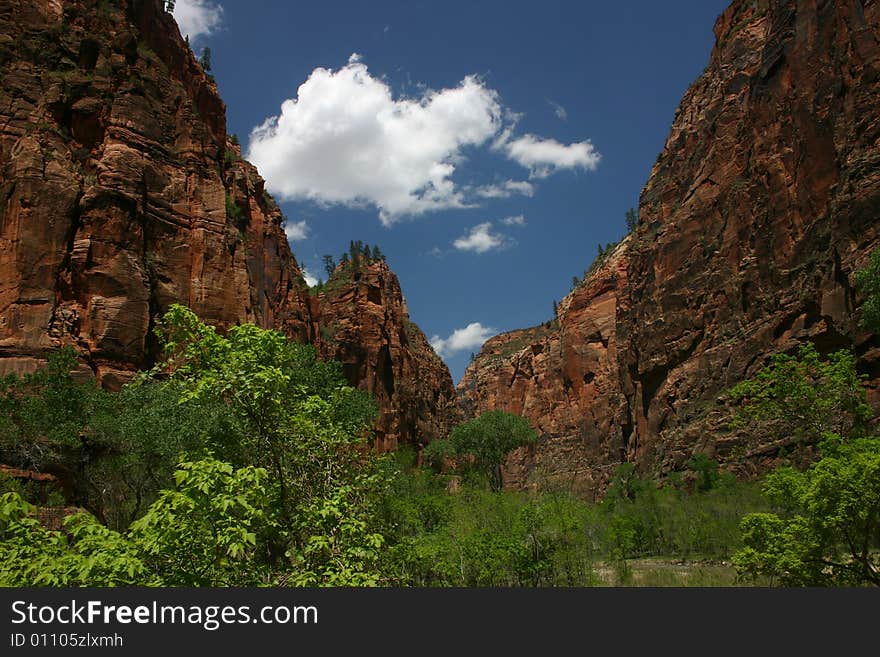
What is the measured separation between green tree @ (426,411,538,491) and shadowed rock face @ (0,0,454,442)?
2728cm

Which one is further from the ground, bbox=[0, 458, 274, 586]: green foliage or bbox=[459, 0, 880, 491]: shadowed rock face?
bbox=[459, 0, 880, 491]: shadowed rock face

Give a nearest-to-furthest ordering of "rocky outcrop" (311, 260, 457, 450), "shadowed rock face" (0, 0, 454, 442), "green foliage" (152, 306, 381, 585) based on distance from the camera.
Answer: "green foliage" (152, 306, 381, 585), "shadowed rock face" (0, 0, 454, 442), "rocky outcrop" (311, 260, 457, 450)

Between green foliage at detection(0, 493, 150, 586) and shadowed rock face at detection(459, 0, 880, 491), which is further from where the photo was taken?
shadowed rock face at detection(459, 0, 880, 491)

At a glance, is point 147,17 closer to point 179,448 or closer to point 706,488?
point 179,448

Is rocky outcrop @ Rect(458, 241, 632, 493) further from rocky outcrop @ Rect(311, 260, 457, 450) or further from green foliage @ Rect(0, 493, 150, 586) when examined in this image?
green foliage @ Rect(0, 493, 150, 586)

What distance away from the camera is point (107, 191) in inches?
1480

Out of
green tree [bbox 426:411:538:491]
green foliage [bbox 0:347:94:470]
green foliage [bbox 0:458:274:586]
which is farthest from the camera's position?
green tree [bbox 426:411:538:491]

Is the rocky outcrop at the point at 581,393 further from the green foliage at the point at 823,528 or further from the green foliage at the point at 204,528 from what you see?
the green foliage at the point at 204,528

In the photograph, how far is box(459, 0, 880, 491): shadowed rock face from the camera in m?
37.2

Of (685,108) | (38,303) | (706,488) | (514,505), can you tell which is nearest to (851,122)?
(706,488)

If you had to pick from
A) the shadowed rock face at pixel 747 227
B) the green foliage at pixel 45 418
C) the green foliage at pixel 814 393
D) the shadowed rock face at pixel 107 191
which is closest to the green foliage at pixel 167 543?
the green foliage at pixel 814 393

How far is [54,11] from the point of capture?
4066 centimetres

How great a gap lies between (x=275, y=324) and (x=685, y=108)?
51.0 meters

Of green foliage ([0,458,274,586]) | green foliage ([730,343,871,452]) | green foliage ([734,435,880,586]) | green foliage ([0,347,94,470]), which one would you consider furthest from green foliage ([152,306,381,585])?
green foliage ([0,347,94,470])
